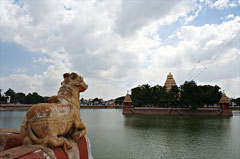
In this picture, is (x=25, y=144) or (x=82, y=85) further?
(x=82, y=85)

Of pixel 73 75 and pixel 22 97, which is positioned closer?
pixel 73 75

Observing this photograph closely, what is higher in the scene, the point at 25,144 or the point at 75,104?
the point at 75,104

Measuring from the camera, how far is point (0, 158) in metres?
2.12

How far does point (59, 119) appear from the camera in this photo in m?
3.11

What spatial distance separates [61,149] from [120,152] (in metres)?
6.50

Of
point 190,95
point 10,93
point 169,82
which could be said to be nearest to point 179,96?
point 190,95

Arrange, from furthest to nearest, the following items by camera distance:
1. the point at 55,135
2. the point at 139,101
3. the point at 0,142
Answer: the point at 139,101 → the point at 0,142 → the point at 55,135

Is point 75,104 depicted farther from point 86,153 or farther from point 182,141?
point 182,141

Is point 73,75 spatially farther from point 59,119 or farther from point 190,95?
point 190,95

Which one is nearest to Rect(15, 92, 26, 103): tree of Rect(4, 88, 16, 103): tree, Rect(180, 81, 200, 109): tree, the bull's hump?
Rect(4, 88, 16, 103): tree

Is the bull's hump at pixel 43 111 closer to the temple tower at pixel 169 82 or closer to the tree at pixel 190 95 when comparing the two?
the tree at pixel 190 95

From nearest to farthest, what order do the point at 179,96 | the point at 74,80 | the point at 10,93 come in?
the point at 74,80
the point at 179,96
the point at 10,93

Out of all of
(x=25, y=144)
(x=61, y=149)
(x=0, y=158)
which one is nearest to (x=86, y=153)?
(x=61, y=149)

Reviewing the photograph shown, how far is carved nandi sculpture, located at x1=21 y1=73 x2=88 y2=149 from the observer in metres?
2.81
